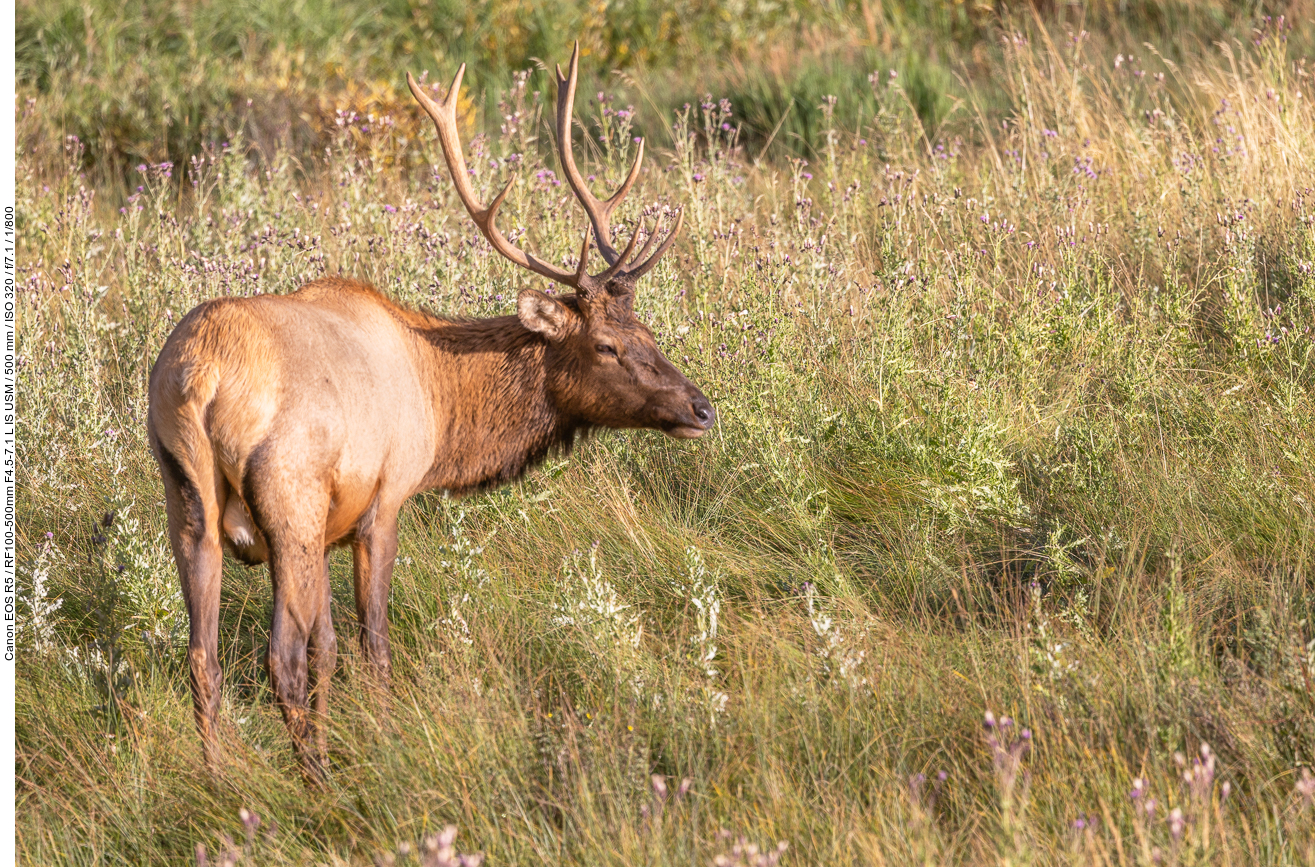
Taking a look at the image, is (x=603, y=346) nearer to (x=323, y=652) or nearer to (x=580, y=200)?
(x=580, y=200)

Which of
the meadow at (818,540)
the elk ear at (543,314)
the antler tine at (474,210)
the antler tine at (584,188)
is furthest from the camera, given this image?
the antler tine at (584,188)

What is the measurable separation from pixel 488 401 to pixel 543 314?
1.32 ft

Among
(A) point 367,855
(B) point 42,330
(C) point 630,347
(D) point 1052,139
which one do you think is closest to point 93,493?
(B) point 42,330

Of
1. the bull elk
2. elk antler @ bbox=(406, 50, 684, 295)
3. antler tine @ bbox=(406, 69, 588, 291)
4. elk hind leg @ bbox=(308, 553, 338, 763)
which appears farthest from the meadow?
antler tine @ bbox=(406, 69, 588, 291)

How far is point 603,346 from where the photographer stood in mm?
4992

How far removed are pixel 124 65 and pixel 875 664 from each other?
1073cm

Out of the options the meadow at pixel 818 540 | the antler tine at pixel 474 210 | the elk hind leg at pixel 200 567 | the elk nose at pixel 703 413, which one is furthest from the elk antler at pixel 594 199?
the elk hind leg at pixel 200 567

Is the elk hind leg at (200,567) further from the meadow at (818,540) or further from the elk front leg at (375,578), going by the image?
the elk front leg at (375,578)

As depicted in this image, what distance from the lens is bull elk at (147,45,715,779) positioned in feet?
12.5

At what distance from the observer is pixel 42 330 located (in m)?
6.53

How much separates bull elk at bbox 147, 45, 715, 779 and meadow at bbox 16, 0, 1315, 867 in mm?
275

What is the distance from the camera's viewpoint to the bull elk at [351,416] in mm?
3811

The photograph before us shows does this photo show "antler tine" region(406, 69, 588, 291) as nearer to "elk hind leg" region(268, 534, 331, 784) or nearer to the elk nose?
Answer: the elk nose

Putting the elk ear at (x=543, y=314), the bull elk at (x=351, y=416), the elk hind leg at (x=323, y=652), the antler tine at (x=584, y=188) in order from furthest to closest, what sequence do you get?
1. the antler tine at (x=584, y=188)
2. the elk ear at (x=543, y=314)
3. the elk hind leg at (x=323, y=652)
4. the bull elk at (x=351, y=416)
